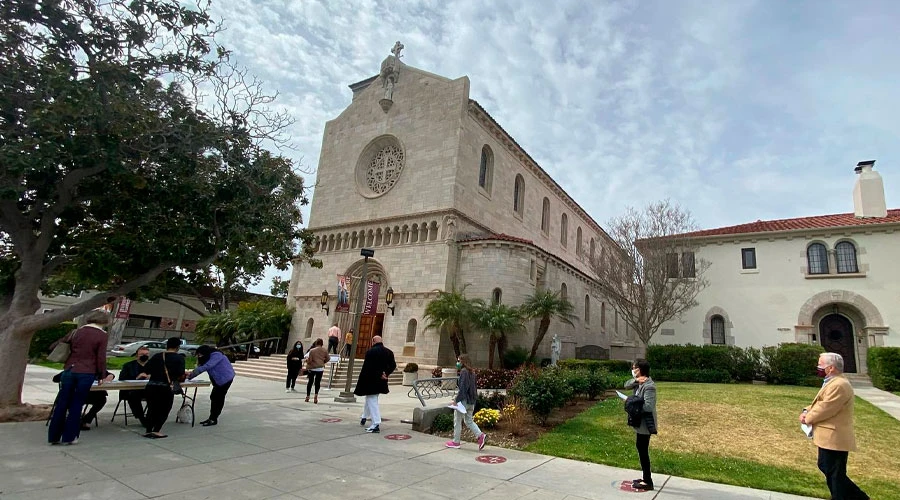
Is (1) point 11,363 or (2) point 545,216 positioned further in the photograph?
(2) point 545,216

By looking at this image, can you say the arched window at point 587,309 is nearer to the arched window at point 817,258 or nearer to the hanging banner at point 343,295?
the arched window at point 817,258

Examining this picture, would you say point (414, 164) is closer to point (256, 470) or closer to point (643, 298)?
point (643, 298)

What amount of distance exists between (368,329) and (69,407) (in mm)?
18350

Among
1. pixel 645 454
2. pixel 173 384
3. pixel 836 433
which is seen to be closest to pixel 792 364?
pixel 836 433

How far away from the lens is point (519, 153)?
30.1 m

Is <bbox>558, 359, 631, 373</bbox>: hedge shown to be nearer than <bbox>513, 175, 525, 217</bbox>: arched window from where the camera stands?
Yes

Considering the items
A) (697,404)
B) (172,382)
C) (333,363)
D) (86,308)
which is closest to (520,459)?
(172,382)

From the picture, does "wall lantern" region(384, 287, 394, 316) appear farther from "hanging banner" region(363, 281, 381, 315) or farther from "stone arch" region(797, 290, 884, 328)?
"stone arch" region(797, 290, 884, 328)

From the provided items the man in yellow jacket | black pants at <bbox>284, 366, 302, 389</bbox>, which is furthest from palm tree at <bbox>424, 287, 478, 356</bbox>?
the man in yellow jacket

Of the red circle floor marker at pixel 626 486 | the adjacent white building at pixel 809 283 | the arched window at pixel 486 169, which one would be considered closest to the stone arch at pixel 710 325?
the adjacent white building at pixel 809 283

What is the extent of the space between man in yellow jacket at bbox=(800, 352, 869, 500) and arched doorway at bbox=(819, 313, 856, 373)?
22114mm

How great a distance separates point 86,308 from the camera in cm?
934

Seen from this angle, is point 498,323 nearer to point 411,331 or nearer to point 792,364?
point 411,331

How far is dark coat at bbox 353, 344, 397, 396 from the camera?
9102 millimetres
